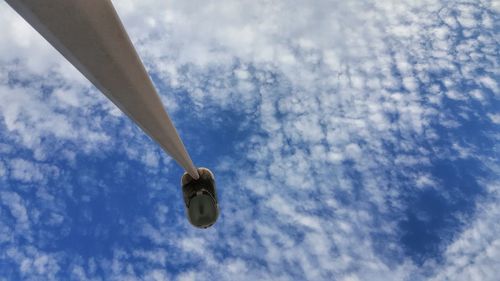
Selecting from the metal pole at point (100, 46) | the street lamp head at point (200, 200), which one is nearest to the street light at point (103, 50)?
the metal pole at point (100, 46)

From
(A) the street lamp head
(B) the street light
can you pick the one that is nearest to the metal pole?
(B) the street light

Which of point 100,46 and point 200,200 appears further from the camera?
point 200,200

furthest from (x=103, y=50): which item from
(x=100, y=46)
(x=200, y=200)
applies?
(x=200, y=200)

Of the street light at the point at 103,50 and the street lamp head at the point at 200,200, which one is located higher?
the street light at the point at 103,50

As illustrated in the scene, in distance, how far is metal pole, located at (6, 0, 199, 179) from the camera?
591 cm

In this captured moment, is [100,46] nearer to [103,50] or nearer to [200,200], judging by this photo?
[103,50]

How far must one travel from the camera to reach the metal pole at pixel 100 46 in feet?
19.4

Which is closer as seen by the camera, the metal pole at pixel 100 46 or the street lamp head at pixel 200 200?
the metal pole at pixel 100 46

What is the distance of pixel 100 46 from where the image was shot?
21.6 ft

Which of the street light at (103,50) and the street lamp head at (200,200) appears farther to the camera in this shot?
the street lamp head at (200,200)

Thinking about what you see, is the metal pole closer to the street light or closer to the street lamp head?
the street light

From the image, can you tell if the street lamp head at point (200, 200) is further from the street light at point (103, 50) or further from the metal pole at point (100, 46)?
the metal pole at point (100, 46)

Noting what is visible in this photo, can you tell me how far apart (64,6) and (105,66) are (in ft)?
3.90

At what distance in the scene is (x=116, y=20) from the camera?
6.82 meters
